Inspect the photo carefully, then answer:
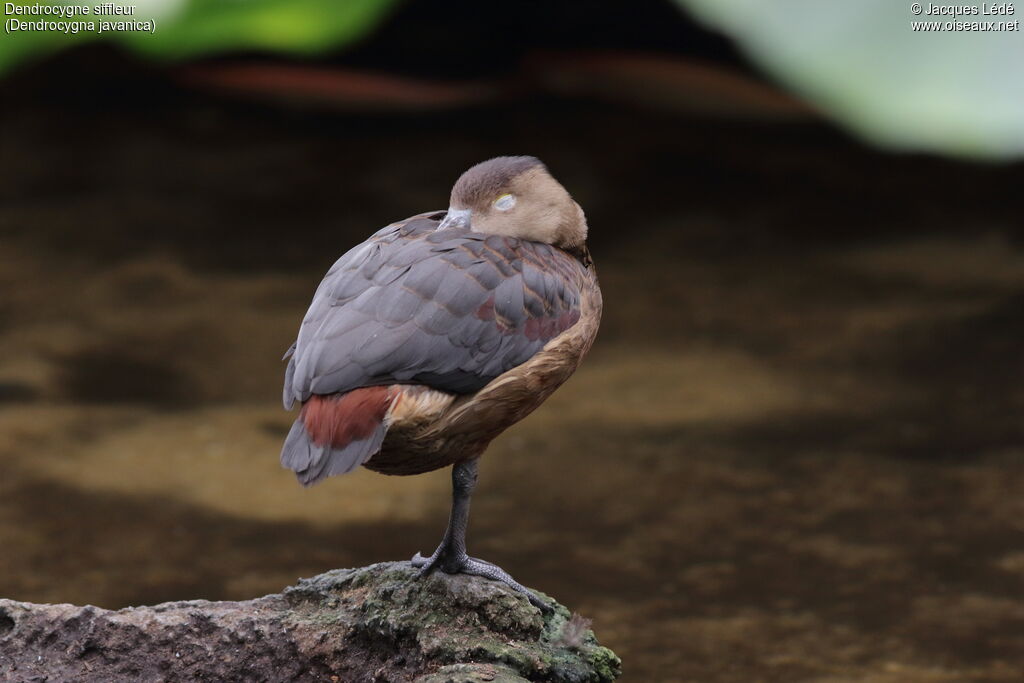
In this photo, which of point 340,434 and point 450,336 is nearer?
point 340,434

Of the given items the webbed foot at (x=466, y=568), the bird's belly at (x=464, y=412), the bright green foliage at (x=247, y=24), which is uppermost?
the bright green foliage at (x=247, y=24)

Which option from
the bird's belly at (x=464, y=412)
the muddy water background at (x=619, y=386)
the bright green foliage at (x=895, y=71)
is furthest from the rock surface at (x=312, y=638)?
the bright green foliage at (x=895, y=71)

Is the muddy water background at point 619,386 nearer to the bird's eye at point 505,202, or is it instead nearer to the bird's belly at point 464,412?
the bird's belly at point 464,412

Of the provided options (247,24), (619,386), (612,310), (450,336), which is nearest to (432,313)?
(450,336)

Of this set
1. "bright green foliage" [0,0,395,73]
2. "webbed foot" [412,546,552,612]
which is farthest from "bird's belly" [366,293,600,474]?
"bright green foliage" [0,0,395,73]

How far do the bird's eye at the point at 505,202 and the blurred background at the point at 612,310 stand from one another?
85cm

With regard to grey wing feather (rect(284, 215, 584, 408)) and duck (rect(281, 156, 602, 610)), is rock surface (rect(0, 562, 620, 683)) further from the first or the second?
grey wing feather (rect(284, 215, 584, 408))

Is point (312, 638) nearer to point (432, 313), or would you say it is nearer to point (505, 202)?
point (432, 313)

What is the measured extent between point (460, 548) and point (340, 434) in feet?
1.25

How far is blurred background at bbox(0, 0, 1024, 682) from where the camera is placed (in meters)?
3.07

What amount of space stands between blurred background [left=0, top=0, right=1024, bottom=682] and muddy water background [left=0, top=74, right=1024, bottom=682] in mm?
14

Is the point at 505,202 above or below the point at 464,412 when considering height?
above

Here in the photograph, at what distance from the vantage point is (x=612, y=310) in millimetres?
4879

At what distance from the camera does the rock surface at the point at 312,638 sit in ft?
6.39
